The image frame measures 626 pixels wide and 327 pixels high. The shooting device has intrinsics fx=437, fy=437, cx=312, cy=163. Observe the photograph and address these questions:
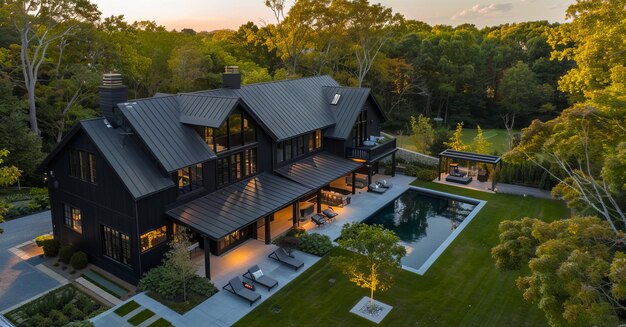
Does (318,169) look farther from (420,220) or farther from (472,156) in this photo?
(472,156)

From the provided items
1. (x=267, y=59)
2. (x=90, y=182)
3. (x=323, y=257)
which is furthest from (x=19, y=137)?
(x=267, y=59)

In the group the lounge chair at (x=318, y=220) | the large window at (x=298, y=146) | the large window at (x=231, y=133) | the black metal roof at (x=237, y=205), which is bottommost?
the lounge chair at (x=318, y=220)

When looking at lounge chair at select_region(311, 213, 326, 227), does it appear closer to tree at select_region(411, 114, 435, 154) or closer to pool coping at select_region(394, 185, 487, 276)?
pool coping at select_region(394, 185, 487, 276)

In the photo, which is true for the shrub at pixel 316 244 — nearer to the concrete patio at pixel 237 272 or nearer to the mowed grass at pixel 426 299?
the concrete patio at pixel 237 272

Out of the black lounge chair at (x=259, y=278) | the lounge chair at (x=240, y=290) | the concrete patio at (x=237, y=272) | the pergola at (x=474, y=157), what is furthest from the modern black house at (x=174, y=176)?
the pergola at (x=474, y=157)

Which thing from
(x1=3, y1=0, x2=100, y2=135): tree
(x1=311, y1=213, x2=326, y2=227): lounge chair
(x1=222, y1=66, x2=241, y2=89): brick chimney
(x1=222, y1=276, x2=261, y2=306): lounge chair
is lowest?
(x1=222, y1=276, x2=261, y2=306): lounge chair

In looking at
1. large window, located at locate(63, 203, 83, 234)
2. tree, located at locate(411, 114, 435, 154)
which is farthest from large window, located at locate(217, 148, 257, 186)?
tree, located at locate(411, 114, 435, 154)

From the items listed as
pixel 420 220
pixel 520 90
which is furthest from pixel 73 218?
pixel 520 90
